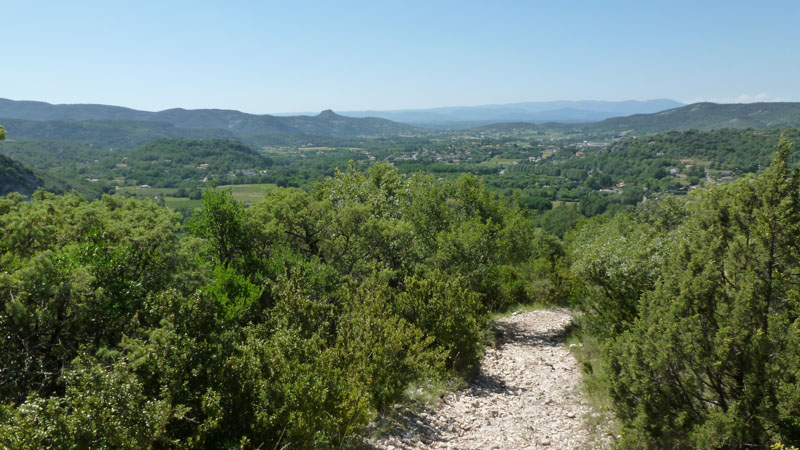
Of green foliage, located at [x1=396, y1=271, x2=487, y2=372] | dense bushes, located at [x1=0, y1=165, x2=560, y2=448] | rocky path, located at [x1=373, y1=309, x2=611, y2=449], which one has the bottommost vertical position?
rocky path, located at [x1=373, y1=309, x2=611, y2=449]

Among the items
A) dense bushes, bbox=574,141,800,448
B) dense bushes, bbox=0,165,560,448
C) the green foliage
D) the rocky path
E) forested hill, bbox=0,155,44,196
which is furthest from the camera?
forested hill, bbox=0,155,44,196

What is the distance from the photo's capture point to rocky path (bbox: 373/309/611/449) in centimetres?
1020

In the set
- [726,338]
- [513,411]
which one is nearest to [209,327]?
[513,411]

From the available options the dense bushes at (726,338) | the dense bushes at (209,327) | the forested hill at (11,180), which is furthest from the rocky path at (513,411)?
the forested hill at (11,180)

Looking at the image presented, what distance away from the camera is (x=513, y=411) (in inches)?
482

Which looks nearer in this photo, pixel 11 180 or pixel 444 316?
pixel 444 316

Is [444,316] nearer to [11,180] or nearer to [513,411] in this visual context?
[513,411]

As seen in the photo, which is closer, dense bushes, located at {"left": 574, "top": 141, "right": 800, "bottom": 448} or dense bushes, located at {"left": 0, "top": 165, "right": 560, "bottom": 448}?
dense bushes, located at {"left": 0, "top": 165, "right": 560, "bottom": 448}

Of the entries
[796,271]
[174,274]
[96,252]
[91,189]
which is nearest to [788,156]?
[796,271]

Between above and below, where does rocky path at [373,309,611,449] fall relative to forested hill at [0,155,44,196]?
below

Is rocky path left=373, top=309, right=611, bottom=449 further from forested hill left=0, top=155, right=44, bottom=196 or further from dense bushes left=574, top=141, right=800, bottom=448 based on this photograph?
forested hill left=0, top=155, right=44, bottom=196

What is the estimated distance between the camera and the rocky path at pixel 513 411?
→ 1020 centimetres

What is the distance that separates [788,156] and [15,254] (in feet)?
60.3

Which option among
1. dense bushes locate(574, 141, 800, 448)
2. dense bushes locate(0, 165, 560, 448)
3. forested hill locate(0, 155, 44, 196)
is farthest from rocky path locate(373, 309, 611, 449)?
forested hill locate(0, 155, 44, 196)
